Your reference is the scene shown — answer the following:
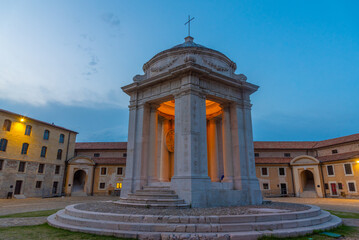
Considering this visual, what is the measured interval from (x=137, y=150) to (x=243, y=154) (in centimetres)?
692

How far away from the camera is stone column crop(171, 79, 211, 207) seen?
38.1 ft

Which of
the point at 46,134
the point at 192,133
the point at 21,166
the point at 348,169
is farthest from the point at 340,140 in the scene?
the point at 21,166

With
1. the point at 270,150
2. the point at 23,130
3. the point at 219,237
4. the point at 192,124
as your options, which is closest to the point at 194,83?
the point at 192,124

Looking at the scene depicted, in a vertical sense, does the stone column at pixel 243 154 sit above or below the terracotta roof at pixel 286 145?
below

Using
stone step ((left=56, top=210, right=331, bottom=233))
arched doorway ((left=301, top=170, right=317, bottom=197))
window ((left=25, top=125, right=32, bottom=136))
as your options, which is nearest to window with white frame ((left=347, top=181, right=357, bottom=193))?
arched doorway ((left=301, top=170, right=317, bottom=197))

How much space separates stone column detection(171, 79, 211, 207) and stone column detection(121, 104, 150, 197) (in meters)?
3.18

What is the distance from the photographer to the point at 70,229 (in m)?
8.09

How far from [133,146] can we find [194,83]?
5.94 metres

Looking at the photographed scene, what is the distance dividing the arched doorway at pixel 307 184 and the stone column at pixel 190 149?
105 ft

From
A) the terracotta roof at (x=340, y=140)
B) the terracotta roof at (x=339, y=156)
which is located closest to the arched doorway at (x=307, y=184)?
the terracotta roof at (x=339, y=156)

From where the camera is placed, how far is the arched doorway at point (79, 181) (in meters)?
39.2

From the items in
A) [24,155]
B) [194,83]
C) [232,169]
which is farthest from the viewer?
[24,155]

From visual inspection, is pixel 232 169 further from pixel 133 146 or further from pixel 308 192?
pixel 308 192

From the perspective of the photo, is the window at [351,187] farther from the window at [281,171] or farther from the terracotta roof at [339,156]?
the window at [281,171]
